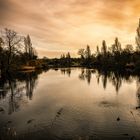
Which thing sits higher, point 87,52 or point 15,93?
point 87,52

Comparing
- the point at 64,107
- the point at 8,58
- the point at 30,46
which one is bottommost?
the point at 64,107

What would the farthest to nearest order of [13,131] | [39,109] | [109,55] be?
1. [109,55]
2. [39,109]
3. [13,131]

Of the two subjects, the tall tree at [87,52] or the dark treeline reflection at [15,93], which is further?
the tall tree at [87,52]

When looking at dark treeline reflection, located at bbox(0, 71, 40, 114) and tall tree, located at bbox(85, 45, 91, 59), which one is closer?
dark treeline reflection, located at bbox(0, 71, 40, 114)

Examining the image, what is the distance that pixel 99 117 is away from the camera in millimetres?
11477

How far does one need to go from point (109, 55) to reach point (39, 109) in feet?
274

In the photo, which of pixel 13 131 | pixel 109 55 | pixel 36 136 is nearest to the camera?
pixel 36 136

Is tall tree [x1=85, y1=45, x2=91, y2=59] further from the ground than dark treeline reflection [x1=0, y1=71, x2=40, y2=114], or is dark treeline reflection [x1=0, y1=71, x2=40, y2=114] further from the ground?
tall tree [x1=85, y1=45, x2=91, y2=59]

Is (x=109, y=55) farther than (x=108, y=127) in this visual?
Yes

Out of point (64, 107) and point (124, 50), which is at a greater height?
point (124, 50)

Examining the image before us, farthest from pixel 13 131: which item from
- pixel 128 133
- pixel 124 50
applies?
pixel 124 50

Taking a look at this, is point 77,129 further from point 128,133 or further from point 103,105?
point 103,105

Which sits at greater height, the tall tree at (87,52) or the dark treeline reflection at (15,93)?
the tall tree at (87,52)

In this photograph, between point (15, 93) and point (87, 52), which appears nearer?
point (15, 93)
